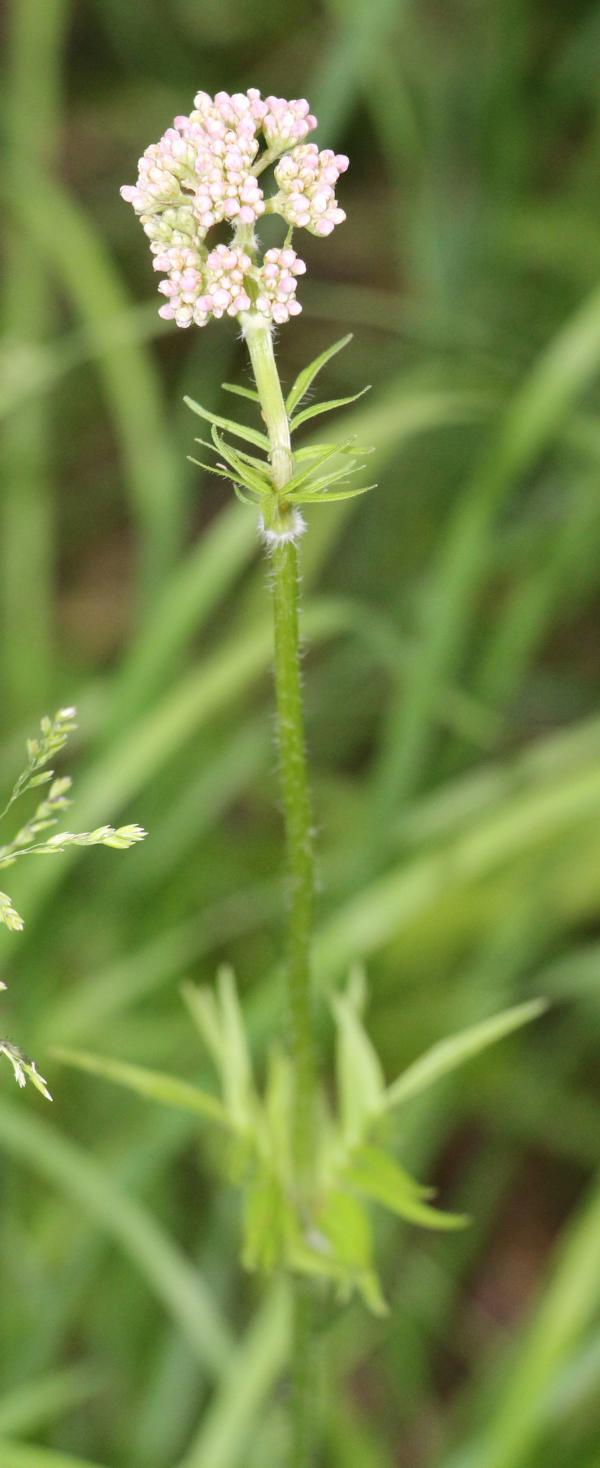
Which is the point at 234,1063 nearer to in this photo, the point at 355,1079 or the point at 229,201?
the point at 355,1079

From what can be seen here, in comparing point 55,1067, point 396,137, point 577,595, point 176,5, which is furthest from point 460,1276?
point 176,5

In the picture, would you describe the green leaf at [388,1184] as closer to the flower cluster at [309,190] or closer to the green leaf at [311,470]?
the green leaf at [311,470]

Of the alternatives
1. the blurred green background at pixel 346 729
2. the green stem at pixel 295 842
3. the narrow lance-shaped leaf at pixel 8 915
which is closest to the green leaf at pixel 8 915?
the narrow lance-shaped leaf at pixel 8 915

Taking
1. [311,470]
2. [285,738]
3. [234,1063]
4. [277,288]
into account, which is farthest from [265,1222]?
[277,288]

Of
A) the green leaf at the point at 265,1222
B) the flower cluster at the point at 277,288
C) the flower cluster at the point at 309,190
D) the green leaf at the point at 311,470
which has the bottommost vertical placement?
the green leaf at the point at 265,1222

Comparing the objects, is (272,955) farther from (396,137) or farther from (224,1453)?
(396,137)

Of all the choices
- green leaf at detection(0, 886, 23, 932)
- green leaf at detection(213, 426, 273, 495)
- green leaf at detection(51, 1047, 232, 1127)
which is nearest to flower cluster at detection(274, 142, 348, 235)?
green leaf at detection(213, 426, 273, 495)

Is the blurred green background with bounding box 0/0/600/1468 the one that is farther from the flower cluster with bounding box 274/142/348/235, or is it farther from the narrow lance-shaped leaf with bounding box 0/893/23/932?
the flower cluster with bounding box 274/142/348/235
